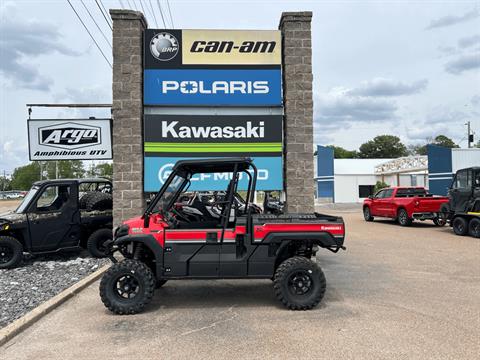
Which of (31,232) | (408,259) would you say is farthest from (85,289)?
(408,259)

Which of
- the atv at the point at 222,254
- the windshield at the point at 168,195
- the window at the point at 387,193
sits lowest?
the atv at the point at 222,254

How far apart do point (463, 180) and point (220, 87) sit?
10.3 metres

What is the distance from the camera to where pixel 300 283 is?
5945mm

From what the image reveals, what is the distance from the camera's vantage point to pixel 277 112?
9430 mm

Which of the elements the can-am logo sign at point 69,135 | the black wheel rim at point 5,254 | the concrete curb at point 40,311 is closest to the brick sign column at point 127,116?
the can-am logo sign at point 69,135

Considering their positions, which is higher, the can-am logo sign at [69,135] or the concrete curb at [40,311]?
the can-am logo sign at [69,135]

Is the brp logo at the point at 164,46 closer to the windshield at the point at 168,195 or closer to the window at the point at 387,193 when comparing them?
the windshield at the point at 168,195

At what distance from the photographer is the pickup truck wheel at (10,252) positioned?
914 cm

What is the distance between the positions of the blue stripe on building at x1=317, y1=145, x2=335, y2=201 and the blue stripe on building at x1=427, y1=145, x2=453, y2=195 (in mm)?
13467

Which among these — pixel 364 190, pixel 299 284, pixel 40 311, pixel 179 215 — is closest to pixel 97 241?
pixel 40 311

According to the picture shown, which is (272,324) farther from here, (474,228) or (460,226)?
(460,226)

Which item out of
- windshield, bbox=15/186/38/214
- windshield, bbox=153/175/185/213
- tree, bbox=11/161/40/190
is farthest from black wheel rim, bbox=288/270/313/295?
tree, bbox=11/161/40/190

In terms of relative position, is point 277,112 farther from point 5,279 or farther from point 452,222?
point 452,222

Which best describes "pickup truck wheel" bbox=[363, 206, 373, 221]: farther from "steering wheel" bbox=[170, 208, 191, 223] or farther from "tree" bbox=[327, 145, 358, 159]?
"tree" bbox=[327, 145, 358, 159]
